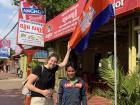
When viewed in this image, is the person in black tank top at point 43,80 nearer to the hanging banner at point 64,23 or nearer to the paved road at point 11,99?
the hanging banner at point 64,23

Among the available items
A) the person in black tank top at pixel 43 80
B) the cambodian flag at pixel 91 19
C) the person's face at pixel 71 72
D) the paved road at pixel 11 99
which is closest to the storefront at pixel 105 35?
the cambodian flag at pixel 91 19

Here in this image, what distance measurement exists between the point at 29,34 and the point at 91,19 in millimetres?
9316

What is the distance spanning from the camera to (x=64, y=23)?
16.5 meters

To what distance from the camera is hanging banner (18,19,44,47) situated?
17.5 metres

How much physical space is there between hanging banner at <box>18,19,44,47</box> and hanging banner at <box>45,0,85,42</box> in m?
0.76

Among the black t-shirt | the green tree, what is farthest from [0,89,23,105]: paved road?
the black t-shirt

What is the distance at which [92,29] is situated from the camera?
331 inches

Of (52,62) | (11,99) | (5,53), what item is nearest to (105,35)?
(11,99)

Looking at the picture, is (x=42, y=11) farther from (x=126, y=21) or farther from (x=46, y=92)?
(x=46, y=92)

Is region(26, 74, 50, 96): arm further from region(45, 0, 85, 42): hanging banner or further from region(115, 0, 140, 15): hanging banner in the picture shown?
region(45, 0, 85, 42): hanging banner

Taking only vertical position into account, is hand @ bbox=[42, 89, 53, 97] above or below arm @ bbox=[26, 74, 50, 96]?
below

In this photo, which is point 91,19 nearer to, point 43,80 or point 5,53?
point 43,80

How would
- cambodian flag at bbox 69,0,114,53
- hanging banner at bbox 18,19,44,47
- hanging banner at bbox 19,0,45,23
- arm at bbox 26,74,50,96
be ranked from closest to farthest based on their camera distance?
arm at bbox 26,74,50,96, cambodian flag at bbox 69,0,114,53, hanging banner at bbox 18,19,44,47, hanging banner at bbox 19,0,45,23

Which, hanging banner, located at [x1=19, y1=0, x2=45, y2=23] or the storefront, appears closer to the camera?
the storefront
